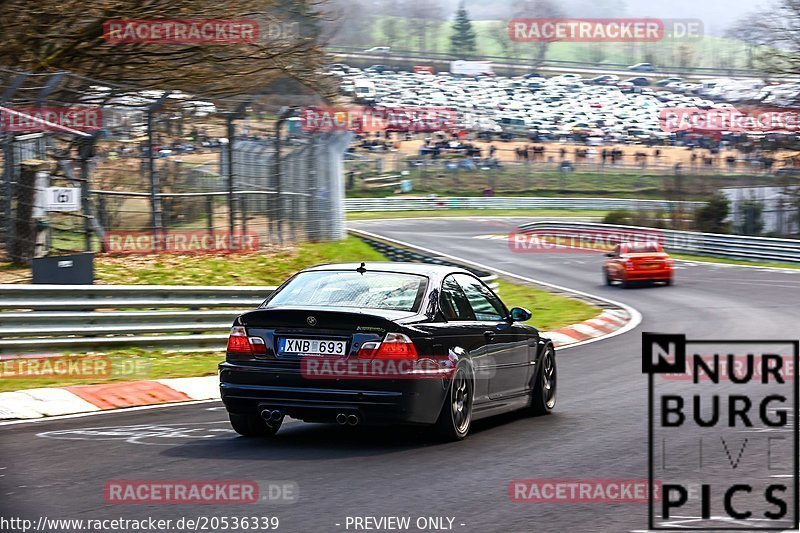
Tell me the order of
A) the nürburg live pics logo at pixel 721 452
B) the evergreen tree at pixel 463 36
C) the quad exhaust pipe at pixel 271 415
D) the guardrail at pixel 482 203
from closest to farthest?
1. the nürburg live pics logo at pixel 721 452
2. the quad exhaust pipe at pixel 271 415
3. the guardrail at pixel 482 203
4. the evergreen tree at pixel 463 36

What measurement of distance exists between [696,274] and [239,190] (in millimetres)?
19016

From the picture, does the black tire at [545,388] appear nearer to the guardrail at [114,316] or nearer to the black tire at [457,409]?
the black tire at [457,409]

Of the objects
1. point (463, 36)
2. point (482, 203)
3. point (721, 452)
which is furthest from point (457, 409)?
point (463, 36)

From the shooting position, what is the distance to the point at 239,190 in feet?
65.5

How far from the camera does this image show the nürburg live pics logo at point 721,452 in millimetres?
5945

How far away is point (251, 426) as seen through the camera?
8617 mm

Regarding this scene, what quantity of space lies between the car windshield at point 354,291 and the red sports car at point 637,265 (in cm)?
2227

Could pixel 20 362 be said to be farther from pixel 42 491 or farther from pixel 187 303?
pixel 42 491

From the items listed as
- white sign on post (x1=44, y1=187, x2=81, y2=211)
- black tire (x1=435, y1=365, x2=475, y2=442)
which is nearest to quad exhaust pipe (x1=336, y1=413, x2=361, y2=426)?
black tire (x1=435, y1=365, x2=475, y2=442)

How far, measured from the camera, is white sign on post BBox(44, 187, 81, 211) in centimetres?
1510
